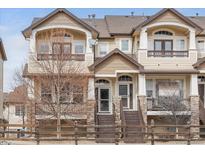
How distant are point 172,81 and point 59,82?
3.99 metres

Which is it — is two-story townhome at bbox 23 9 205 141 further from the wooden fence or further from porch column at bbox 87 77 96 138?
the wooden fence

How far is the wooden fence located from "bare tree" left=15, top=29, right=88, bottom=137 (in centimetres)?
51

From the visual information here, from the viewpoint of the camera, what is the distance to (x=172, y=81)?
62.3 feet

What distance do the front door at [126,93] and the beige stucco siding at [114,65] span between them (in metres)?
0.65

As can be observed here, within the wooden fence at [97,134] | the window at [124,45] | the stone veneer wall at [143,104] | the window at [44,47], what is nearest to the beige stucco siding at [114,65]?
the stone veneer wall at [143,104]

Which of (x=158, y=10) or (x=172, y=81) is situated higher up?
(x=158, y=10)

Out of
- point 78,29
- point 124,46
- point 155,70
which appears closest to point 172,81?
point 155,70

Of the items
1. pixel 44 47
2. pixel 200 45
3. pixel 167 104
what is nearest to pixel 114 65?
pixel 167 104

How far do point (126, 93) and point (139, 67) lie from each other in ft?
3.24

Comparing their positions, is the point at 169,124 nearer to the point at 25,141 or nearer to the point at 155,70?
the point at 155,70

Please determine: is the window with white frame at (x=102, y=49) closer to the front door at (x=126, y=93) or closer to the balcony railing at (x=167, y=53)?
the front door at (x=126, y=93)

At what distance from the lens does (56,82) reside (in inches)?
686

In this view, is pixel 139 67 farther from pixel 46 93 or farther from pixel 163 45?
pixel 46 93

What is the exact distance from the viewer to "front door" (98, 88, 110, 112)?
18.6 m
